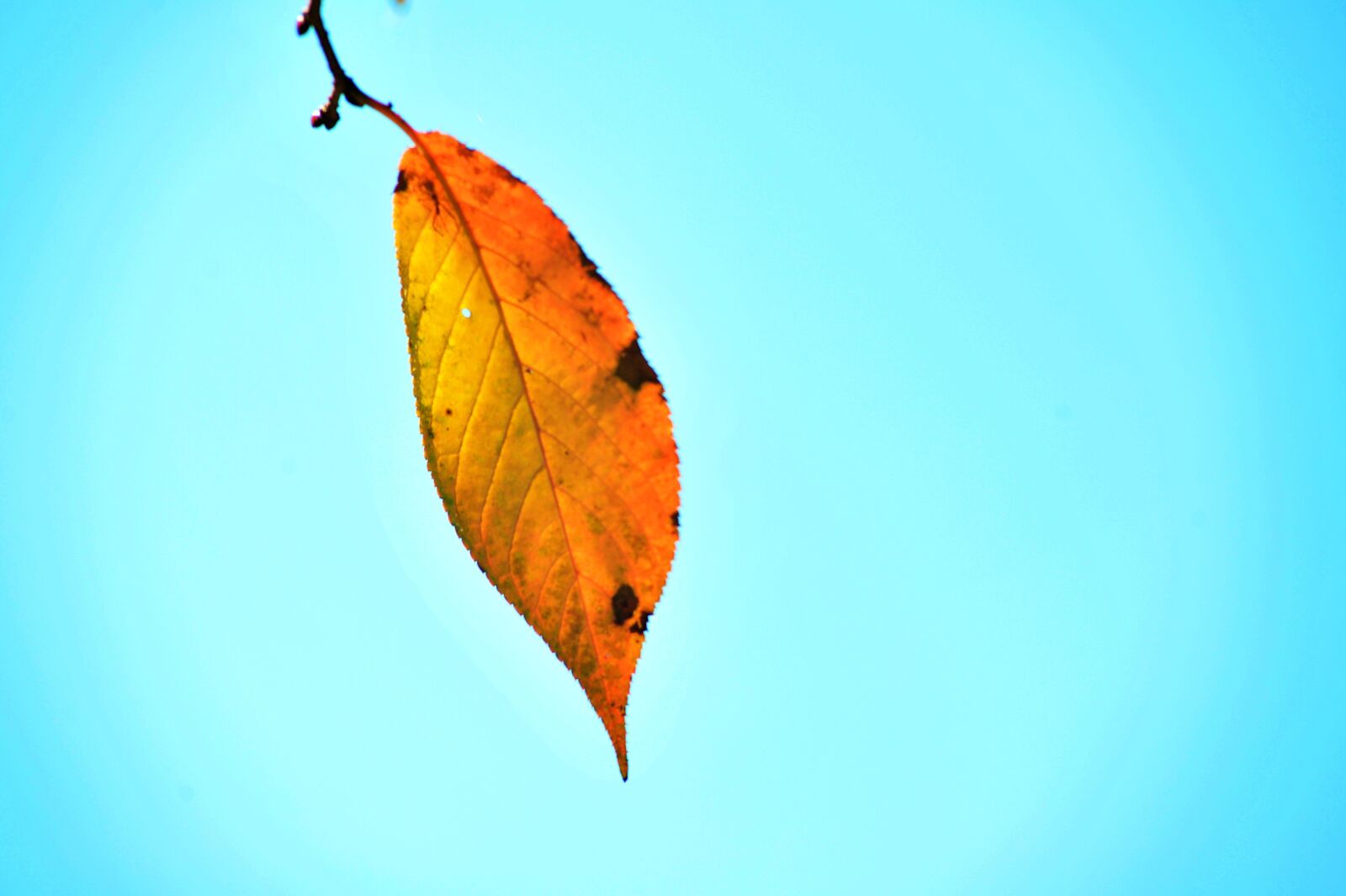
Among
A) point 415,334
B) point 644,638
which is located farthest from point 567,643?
point 415,334

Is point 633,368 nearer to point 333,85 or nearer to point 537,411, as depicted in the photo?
point 537,411

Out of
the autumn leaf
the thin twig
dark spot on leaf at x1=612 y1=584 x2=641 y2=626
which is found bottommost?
dark spot on leaf at x1=612 y1=584 x2=641 y2=626

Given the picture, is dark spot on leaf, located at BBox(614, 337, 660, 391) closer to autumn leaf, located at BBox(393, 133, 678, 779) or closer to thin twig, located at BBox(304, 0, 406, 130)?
autumn leaf, located at BBox(393, 133, 678, 779)

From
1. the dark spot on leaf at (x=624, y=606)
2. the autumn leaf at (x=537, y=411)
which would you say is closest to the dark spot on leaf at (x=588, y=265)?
the autumn leaf at (x=537, y=411)

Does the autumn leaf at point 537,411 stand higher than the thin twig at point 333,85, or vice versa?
the thin twig at point 333,85

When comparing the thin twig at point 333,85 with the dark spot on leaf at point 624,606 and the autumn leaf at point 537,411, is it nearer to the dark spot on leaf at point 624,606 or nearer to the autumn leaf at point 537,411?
the autumn leaf at point 537,411

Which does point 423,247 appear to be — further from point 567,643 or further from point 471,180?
point 567,643

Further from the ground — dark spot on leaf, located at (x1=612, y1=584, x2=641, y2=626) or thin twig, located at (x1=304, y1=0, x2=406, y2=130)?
thin twig, located at (x1=304, y1=0, x2=406, y2=130)

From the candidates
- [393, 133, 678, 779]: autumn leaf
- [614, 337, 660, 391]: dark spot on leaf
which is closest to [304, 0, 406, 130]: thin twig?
[393, 133, 678, 779]: autumn leaf
